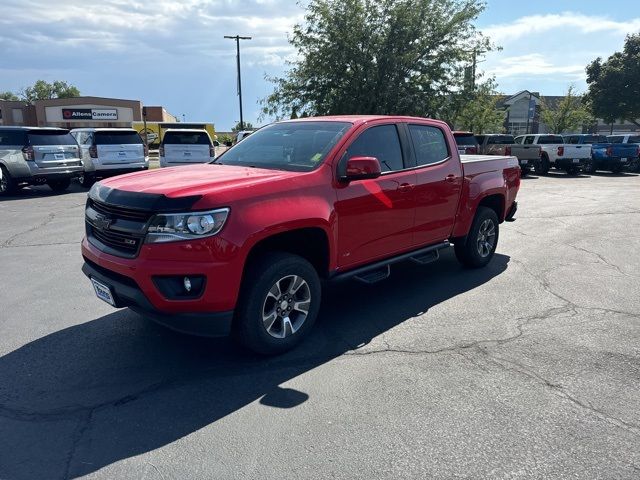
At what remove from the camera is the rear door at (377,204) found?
4.46 metres

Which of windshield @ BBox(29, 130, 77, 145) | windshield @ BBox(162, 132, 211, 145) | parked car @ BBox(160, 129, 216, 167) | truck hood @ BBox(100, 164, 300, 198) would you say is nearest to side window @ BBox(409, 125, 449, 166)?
truck hood @ BBox(100, 164, 300, 198)

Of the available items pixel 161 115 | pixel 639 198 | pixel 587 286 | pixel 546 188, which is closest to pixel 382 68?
pixel 546 188

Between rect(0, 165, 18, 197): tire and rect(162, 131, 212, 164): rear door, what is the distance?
4.15m

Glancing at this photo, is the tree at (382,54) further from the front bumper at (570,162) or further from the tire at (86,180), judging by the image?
the tire at (86,180)

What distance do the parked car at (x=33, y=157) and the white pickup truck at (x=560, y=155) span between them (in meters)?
19.2

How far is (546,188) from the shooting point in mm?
17172

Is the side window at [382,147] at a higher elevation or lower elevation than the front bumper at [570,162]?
higher

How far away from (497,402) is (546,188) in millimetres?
15517

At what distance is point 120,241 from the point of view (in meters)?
3.78

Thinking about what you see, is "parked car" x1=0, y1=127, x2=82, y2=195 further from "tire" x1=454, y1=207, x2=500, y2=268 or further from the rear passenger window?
"tire" x1=454, y1=207, x2=500, y2=268

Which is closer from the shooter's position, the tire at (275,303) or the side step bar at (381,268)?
the tire at (275,303)

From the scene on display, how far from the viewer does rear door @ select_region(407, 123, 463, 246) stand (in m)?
5.38

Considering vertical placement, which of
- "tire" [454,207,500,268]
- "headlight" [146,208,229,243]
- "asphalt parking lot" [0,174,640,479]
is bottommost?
"asphalt parking lot" [0,174,640,479]

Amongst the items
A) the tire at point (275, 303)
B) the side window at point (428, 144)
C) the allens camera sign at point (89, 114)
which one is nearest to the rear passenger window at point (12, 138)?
the side window at point (428, 144)
